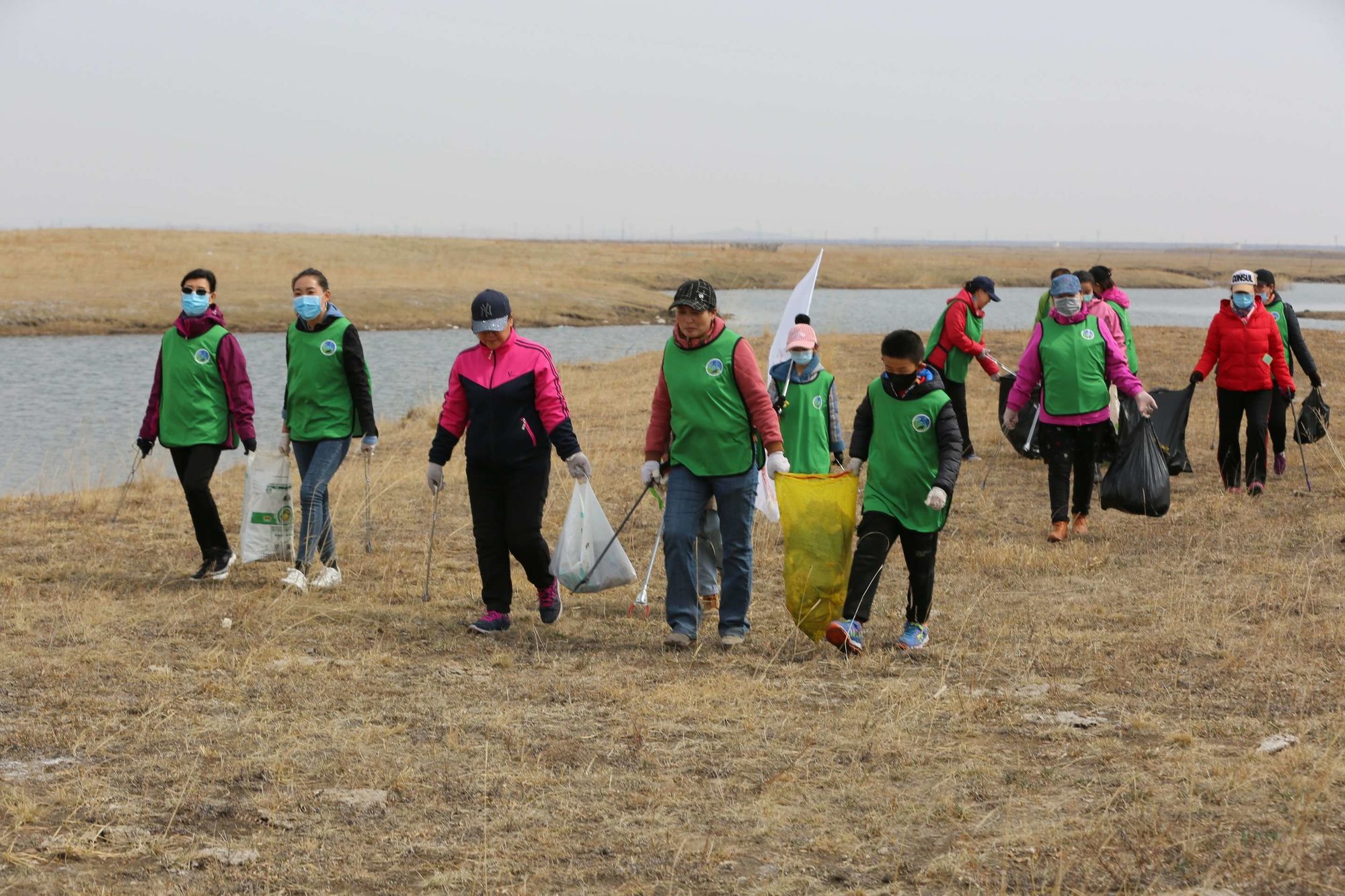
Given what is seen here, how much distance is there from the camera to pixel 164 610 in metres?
7.51

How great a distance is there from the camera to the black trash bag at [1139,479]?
897cm

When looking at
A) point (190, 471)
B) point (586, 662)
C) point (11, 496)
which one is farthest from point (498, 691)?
point (11, 496)

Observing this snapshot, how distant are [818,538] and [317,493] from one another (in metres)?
3.15

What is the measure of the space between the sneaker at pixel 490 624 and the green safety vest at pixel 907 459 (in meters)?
2.03

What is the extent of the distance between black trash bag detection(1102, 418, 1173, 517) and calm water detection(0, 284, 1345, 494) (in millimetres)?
8960

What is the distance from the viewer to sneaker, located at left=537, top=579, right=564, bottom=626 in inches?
288

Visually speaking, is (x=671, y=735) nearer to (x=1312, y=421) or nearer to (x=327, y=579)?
(x=327, y=579)

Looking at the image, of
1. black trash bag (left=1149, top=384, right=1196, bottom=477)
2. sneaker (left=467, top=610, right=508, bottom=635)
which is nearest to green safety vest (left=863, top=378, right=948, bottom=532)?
sneaker (left=467, top=610, right=508, bottom=635)

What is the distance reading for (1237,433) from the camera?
1114 cm

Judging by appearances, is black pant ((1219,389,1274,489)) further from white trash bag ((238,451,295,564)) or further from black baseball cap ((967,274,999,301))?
white trash bag ((238,451,295,564))

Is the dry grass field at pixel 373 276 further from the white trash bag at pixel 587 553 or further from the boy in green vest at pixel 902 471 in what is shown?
the boy in green vest at pixel 902 471

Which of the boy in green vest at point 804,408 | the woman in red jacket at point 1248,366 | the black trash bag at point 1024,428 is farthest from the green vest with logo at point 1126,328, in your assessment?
the boy in green vest at point 804,408

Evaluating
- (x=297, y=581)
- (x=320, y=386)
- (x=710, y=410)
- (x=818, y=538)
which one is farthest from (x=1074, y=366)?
(x=297, y=581)

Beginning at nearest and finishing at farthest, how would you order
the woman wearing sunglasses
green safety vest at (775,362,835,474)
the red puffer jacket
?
the woman wearing sunglasses < green safety vest at (775,362,835,474) < the red puffer jacket
